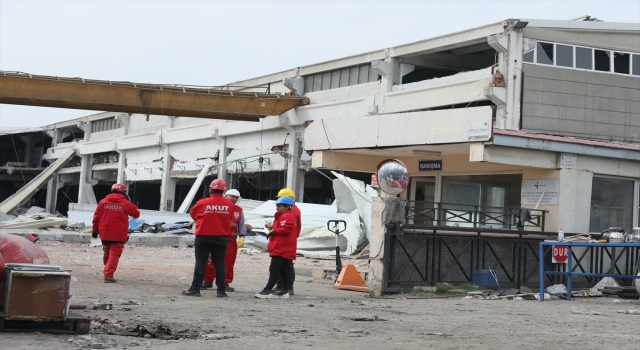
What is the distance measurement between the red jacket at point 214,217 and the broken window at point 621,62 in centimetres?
2394

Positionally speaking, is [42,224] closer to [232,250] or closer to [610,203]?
[232,250]

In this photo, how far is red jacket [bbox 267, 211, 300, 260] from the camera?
12.9 metres

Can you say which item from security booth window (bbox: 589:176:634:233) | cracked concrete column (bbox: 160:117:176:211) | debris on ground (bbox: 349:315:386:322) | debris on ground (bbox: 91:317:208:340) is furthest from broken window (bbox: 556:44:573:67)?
cracked concrete column (bbox: 160:117:176:211)

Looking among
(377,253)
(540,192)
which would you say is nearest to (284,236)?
(377,253)

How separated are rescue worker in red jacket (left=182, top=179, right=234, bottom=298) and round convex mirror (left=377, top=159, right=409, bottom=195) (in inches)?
126

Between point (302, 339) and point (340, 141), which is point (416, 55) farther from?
point (302, 339)

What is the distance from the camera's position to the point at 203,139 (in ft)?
154

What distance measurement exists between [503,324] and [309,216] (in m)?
20.3

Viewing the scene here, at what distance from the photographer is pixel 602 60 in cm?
3225

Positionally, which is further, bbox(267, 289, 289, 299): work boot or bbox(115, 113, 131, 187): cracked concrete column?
bbox(115, 113, 131, 187): cracked concrete column

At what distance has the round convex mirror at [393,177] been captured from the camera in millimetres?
14547

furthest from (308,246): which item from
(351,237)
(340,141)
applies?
(340,141)

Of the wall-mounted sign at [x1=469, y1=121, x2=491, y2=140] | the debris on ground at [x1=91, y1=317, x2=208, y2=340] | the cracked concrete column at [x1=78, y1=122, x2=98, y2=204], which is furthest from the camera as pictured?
the cracked concrete column at [x1=78, y1=122, x2=98, y2=204]

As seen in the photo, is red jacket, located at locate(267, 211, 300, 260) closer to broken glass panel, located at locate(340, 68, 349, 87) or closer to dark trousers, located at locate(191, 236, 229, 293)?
dark trousers, located at locate(191, 236, 229, 293)
